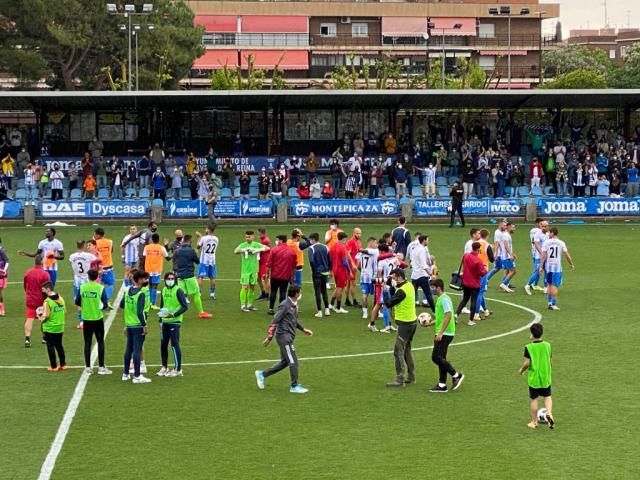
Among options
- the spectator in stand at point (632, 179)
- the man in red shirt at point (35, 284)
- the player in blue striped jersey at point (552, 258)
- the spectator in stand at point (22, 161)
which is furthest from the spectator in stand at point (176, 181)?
the man in red shirt at point (35, 284)

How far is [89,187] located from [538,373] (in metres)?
38.7

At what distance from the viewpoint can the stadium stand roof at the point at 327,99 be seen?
54781 millimetres

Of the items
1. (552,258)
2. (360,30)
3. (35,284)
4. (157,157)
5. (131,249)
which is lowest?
(35,284)

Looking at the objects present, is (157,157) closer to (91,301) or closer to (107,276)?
(107,276)

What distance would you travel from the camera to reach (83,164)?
177ft

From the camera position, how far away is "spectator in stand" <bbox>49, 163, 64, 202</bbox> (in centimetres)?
5203

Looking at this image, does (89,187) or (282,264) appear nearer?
(282,264)

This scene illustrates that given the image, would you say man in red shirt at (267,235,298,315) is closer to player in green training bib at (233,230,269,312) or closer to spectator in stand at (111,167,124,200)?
player in green training bib at (233,230,269,312)

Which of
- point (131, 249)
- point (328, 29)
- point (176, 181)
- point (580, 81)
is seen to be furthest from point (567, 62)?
point (131, 249)

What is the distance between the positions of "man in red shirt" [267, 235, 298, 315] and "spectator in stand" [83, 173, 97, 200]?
2794 centimetres

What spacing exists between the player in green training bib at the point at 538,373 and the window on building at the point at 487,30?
114906 mm

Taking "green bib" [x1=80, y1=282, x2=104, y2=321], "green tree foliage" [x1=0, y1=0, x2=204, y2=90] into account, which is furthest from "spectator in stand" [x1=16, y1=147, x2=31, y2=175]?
"green bib" [x1=80, y1=282, x2=104, y2=321]

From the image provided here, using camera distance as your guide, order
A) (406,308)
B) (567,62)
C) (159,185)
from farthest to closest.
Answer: (567,62), (159,185), (406,308)

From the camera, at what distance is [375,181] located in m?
53.2
